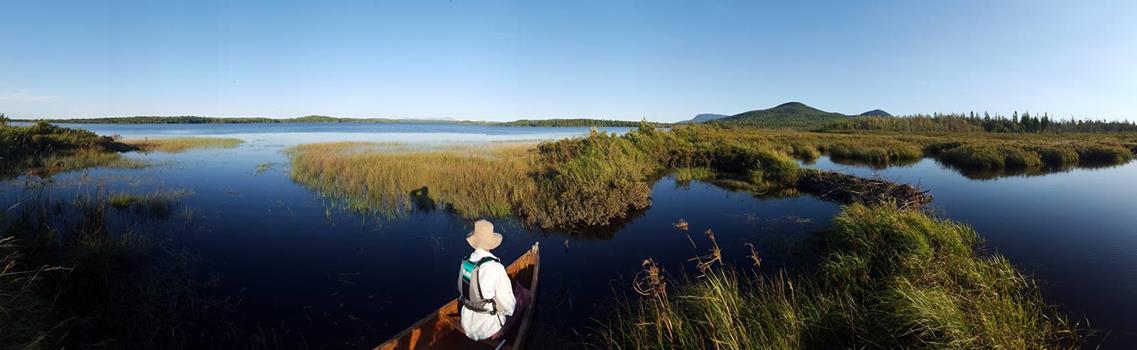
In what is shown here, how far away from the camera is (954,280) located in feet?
23.1

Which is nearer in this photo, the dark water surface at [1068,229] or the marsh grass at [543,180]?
the dark water surface at [1068,229]

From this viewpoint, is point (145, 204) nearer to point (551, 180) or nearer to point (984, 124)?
point (551, 180)

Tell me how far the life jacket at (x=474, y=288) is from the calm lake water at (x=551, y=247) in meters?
1.54

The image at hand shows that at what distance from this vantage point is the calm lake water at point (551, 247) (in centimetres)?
765

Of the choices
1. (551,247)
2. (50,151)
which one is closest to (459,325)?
(551,247)

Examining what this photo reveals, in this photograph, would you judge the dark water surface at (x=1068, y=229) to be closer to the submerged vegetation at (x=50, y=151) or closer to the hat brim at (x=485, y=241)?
the hat brim at (x=485, y=241)

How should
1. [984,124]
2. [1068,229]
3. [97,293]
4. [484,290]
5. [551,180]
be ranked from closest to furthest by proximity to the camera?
[484,290] < [97,293] < [1068,229] < [551,180] < [984,124]

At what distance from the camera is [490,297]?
5.54 m

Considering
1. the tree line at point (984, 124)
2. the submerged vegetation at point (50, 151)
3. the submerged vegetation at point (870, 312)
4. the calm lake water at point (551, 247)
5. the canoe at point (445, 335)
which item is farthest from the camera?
the tree line at point (984, 124)

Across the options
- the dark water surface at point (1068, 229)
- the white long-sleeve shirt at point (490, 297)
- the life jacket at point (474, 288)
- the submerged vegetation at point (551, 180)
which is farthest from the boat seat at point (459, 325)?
the dark water surface at point (1068, 229)

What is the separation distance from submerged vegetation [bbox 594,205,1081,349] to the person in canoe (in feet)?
4.32

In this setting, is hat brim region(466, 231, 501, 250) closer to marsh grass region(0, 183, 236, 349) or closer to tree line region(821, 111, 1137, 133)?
marsh grass region(0, 183, 236, 349)

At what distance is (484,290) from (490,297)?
0.50 feet

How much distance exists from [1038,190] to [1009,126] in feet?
198
